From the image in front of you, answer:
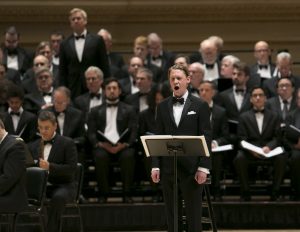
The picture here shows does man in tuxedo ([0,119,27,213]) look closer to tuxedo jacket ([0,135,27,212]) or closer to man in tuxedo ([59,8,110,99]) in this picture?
tuxedo jacket ([0,135,27,212])

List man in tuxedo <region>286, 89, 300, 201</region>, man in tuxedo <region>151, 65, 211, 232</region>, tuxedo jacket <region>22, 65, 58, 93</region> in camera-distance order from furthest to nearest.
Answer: tuxedo jacket <region>22, 65, 58, 93</region>, man in tuxedo <region>286, 89, 300, 201</region>, man in tuxedo <region>151, 65, 211, 232</region>

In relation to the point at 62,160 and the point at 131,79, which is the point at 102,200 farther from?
the point at 131,79

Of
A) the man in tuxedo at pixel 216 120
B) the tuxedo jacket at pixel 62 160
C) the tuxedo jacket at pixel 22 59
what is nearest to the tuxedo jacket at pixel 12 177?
the tuxedo jacket at pixel 62 160

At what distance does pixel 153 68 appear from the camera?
11.2 meters

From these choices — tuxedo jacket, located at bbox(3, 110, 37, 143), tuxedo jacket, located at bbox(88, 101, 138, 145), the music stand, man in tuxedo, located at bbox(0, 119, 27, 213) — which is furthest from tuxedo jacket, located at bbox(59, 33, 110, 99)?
the music stand

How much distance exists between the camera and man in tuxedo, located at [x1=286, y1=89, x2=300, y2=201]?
9.73 meters

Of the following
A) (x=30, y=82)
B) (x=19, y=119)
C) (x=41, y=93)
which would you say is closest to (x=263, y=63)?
(x=41, y=93)

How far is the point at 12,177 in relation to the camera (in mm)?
7391

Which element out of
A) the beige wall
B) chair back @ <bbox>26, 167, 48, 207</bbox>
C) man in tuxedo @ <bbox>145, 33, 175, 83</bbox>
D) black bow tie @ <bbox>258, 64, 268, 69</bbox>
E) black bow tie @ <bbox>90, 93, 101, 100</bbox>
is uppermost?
the beige wall

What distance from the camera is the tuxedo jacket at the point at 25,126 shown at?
32.3 ft

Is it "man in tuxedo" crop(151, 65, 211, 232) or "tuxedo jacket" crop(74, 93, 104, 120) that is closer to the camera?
"man in tuxedo" crop(151, 65, 211, 232)

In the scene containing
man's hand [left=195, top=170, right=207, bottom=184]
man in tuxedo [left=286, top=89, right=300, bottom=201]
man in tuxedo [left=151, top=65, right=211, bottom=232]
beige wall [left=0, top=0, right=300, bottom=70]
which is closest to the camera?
man's hand [left=195, top=170, right=207, bottom=184]

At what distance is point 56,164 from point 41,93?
7.50 ft

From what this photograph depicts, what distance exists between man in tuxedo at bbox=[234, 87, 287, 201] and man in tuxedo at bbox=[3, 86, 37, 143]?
91.7 inches
